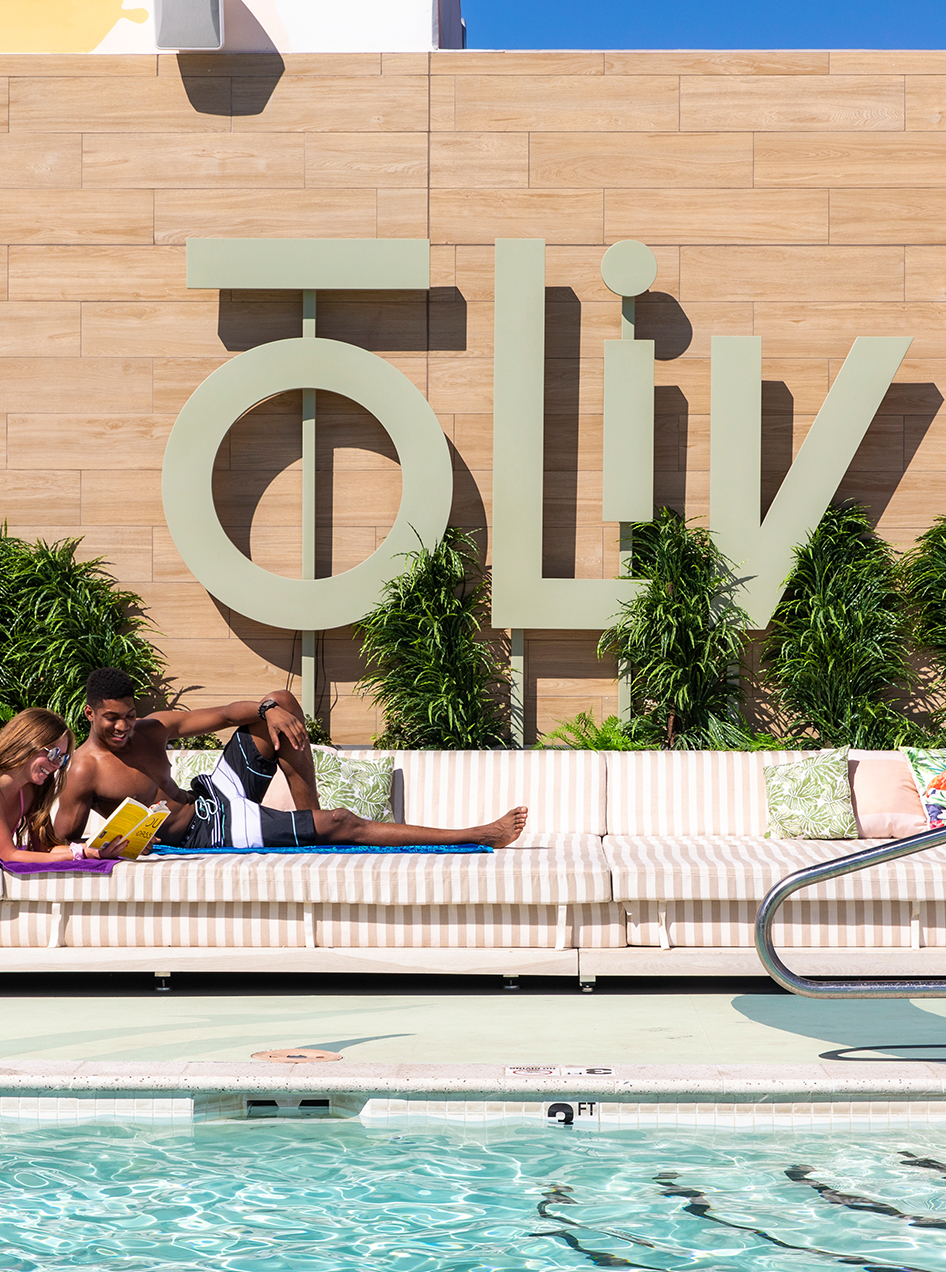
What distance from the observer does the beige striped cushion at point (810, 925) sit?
386 centimetres

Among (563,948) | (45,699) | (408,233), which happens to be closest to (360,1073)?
(563,948)

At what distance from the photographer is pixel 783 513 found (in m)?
5.45

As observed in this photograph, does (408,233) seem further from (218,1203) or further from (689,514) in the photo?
(218,1203)

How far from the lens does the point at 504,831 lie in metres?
4.26

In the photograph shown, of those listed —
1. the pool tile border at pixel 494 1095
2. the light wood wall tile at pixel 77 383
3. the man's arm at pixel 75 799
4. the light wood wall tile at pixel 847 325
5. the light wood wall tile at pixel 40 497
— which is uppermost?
the light wood wall tile at pixel 847 325

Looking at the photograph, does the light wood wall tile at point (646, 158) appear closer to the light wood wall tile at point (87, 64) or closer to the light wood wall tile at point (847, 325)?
the light wood wall tile at point (847, 325)

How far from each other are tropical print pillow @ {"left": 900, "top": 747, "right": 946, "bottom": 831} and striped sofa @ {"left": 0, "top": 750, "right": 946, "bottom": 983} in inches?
25.5

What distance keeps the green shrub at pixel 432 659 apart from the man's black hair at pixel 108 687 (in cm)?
146

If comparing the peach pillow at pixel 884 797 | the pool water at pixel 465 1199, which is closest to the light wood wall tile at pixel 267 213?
the peach pillow at pixel 884 797

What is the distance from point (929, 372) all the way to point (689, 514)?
1.31 metres

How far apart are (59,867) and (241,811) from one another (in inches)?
28.6

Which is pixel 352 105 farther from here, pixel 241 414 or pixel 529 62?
pixel 241 414

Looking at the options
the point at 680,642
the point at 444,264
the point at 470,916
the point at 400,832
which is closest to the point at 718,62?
the point at 444,264

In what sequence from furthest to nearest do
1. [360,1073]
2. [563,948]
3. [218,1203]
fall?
[563,948] < [360,1073] < [218,1203]
